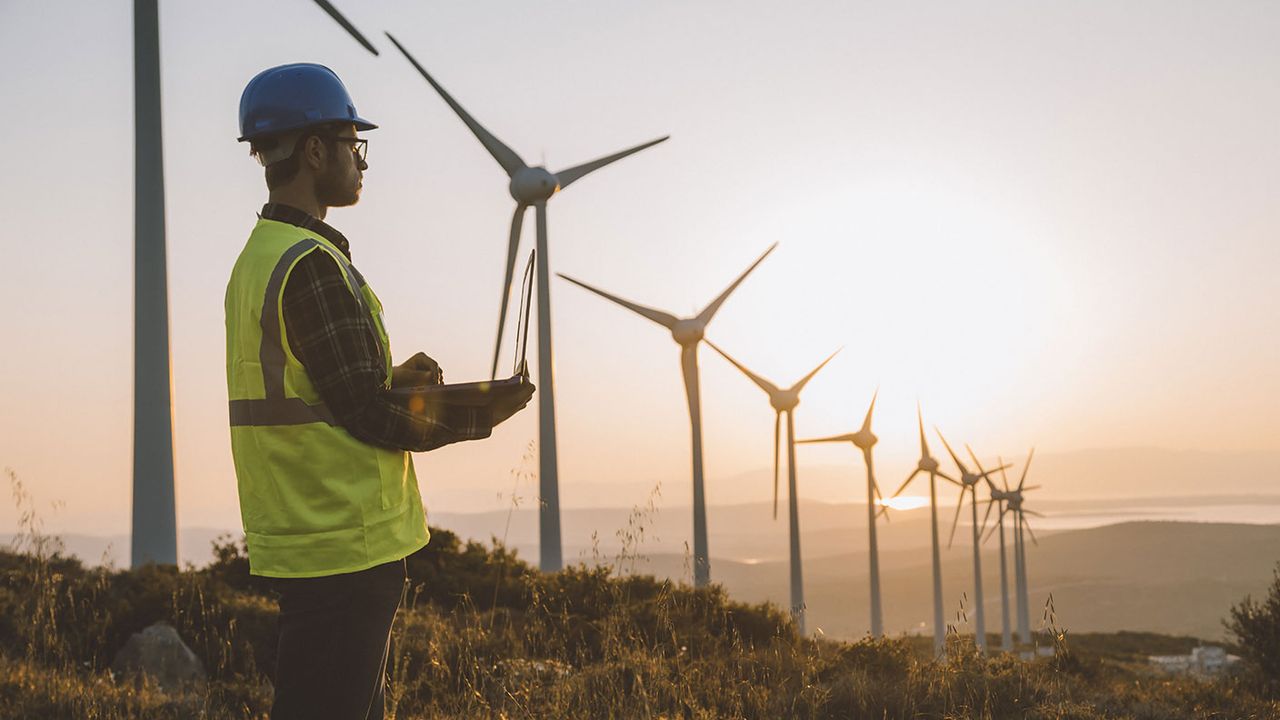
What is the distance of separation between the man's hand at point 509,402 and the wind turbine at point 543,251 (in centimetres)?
2428

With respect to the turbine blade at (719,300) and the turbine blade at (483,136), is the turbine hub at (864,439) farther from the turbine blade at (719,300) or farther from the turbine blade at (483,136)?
the turbine blade at (483,136)

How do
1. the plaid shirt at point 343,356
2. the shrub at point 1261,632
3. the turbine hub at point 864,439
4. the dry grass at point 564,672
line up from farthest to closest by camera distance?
the turbine hub at point 864,439 → the shrub at point 1261,632 → the dry grass at point 564,672 → the plaid shirt at point 343,356

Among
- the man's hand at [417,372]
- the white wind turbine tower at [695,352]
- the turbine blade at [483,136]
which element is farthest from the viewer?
the white wind turbine tower at [695,352]

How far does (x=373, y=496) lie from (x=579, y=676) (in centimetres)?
454

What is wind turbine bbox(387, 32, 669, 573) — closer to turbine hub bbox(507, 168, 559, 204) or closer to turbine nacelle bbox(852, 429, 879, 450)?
turbine hub bbox(507, 168, 559, 204)

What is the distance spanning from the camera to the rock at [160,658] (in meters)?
8.85

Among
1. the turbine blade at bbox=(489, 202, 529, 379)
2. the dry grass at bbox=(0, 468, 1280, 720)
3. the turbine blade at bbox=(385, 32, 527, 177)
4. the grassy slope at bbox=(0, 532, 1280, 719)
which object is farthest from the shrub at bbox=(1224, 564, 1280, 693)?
the turbine blade at bbox=(385, 32, 527, 177)

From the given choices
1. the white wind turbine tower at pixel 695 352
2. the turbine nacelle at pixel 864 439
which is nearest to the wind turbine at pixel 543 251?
the white wind turbine tower at pixel 695 352

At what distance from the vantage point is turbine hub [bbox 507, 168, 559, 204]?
2966 cm

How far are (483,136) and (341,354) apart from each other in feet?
88.8

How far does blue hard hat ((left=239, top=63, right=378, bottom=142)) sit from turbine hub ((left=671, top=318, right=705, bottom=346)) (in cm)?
3212

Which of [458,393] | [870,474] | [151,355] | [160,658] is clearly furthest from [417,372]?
[870,474]

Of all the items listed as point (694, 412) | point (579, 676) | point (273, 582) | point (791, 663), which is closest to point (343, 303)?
point (273, 582)

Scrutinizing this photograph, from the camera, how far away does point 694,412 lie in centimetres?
3338
